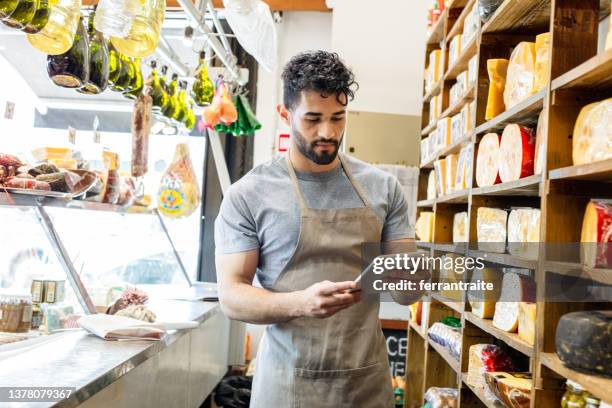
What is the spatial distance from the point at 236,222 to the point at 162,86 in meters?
1.71

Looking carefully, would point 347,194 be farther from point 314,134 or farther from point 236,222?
point 236,222

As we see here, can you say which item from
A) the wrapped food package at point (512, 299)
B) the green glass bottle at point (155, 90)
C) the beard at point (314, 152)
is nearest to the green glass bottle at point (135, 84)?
the green glass bottle at point (155, 90)

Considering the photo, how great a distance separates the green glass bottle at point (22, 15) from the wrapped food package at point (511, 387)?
1.79 meters

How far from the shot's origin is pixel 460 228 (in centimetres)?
302

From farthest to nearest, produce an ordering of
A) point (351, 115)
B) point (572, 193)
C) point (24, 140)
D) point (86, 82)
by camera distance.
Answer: point (351, 115)
point (24, 140)
point (86, 82)
point (572, 193)

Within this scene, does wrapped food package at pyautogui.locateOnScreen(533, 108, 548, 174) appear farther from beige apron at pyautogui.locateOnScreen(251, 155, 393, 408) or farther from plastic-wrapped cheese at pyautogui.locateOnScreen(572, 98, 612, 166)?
beige apron at pyautogui.locateOnScreen(251, 155, 393, 408)

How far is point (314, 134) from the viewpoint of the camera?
190 centimetres

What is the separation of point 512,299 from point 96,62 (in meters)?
1.77

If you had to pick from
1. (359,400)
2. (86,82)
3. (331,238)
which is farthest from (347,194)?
(86,82)

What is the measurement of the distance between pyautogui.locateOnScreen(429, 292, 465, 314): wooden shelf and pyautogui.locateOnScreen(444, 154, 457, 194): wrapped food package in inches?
22.0

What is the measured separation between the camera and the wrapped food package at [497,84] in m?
2.38

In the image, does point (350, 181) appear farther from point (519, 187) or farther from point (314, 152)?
point (519, 187)

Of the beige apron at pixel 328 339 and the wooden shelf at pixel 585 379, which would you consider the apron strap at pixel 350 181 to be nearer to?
the beige apron at pixel 328 339

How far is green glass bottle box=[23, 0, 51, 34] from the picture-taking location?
167 centimetres
